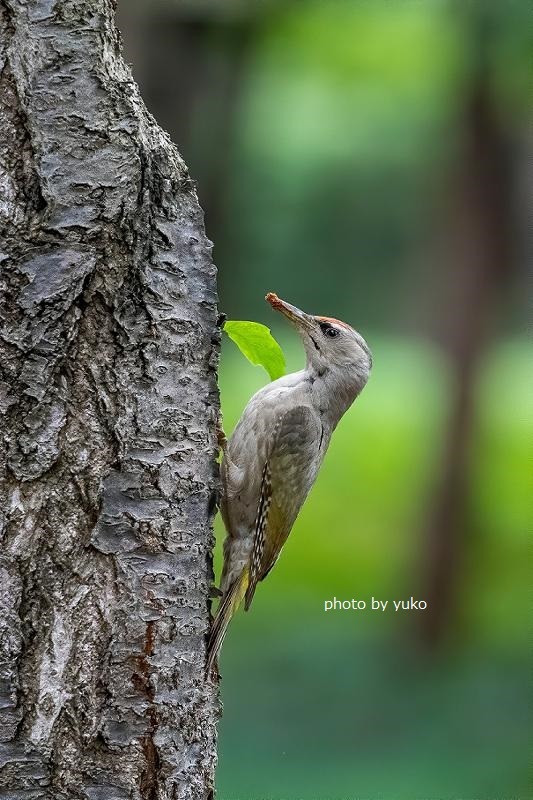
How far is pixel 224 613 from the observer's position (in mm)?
3250

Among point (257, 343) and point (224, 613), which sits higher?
point (257, 343)

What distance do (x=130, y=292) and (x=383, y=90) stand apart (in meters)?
11.5

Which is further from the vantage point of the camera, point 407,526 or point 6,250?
point 407,526

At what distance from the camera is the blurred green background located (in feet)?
25.3

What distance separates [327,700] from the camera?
866 centimetres

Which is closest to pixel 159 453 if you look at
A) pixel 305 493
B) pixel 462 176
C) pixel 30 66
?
pixel 30 66

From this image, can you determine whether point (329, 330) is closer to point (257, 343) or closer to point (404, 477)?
point (257, 343)

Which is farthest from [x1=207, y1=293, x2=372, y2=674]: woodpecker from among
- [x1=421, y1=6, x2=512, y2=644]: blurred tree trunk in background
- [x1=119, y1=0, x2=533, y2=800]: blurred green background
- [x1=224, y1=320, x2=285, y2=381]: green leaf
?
[x1=421, y1=6, x2=512, y2=644]: blurred tree trunk in background

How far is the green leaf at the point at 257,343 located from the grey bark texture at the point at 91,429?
41 cm

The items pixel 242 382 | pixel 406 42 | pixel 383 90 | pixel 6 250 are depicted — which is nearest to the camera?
pixel 6 250

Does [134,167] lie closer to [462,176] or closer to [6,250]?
[6,250]

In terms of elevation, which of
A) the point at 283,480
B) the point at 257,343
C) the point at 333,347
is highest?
the point at 257,343

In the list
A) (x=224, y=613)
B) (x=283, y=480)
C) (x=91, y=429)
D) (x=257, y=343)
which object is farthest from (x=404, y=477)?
(x=91, y=429)

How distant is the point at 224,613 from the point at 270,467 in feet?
2.14
